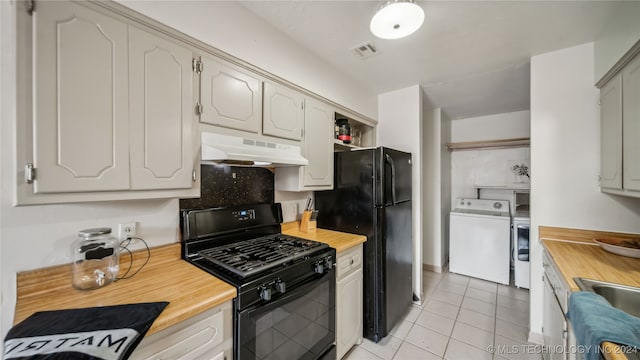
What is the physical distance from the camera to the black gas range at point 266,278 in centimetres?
112

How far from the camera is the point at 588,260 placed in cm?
147

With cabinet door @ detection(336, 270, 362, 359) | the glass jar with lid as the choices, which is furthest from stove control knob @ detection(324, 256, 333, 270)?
the glass jar with lid

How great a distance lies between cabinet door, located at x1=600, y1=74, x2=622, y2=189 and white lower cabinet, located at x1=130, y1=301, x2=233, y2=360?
2.44 metres

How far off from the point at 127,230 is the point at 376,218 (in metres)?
1.67

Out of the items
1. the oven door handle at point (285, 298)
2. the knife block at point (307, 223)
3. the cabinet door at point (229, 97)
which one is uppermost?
the cabinet door at point (229, 97)

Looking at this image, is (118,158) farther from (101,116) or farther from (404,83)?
(404,83)

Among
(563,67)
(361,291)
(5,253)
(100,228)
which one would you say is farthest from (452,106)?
(5,253)

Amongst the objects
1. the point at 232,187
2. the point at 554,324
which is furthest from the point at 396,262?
the point at 232,187

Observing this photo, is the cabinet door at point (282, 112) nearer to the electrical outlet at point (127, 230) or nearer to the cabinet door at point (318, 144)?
the cabinet door at point (318, 144)

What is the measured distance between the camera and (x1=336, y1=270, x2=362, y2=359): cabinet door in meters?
1.70

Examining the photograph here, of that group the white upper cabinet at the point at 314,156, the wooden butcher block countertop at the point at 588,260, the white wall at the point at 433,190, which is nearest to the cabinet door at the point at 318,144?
the white upper cabinet at the point at 314,156

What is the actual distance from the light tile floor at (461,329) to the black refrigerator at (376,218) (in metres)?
0.14

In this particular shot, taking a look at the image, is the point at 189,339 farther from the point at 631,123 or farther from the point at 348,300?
the point at 631,123

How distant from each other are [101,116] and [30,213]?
536 mm
